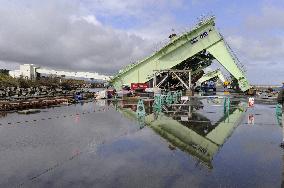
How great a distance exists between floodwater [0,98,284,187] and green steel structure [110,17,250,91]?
24524mm

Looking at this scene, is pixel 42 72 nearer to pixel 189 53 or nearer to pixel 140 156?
pixel 189 53

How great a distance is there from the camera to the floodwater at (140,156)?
657 cm

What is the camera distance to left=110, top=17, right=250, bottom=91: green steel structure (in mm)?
37531

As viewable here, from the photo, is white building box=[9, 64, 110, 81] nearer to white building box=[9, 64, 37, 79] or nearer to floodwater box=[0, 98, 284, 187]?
white building box=[9, 64, 37, 79]

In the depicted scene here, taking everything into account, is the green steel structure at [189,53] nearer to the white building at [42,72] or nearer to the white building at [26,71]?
the white building at [42,72]

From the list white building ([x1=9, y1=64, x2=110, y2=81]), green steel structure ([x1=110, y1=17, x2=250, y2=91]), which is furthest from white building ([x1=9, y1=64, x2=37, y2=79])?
green steel structure ([x1=110, y1=17, x2=250, y2=91])

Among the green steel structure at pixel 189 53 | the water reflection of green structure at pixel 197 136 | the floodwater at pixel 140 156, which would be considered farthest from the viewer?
the green steel structure at pixel 189 53

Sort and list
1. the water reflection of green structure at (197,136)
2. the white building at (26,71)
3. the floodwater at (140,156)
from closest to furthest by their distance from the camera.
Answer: the floodwater at (140,156) → the water reflection of green structure at (197,136) → the white building at (26,71)

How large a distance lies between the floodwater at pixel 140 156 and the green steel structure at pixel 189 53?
80.5ft

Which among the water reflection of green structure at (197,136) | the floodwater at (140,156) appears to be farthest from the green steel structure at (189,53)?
the floodwater at (140,156)

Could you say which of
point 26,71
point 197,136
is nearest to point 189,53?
point 197,136

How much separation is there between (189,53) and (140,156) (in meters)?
30.7

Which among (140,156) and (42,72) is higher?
(42,72)

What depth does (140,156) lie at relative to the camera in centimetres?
879
